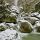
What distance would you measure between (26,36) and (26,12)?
65 cm

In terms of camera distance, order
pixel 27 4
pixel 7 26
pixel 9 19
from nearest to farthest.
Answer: pixel 7 26
pixel 9 19
pixel 27 4

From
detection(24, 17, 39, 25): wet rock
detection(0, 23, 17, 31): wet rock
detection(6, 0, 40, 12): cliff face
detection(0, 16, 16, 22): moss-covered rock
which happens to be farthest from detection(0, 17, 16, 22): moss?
detection(6, 0, 40, 12): cliff face

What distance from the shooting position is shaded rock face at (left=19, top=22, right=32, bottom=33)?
1.77 meters

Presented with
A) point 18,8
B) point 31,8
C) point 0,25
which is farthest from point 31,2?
point 0,25

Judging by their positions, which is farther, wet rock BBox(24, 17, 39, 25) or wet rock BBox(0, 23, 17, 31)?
wet rock BBox(24, 17, 39, 25)

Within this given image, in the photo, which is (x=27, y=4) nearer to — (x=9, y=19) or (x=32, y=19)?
(x=32, y=19)

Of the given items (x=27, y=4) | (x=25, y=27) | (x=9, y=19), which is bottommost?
(x=25, y=27)

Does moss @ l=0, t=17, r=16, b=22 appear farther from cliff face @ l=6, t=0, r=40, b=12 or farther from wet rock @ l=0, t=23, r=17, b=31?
cliff face @ l=6, t=0, r=40, b=12

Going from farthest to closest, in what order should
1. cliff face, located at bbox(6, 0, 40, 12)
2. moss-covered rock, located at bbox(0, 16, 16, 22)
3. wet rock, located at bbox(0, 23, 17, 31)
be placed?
cliff face, located at bbox(6, 0, 40, 12), moss-covered rock, located at bbox(0, 16, 16, 22), wet rock, located at bbox(0, 23, 17, 31)

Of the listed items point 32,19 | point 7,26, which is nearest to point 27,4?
point 32,19

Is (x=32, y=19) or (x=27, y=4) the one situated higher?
(x=27, y=4)

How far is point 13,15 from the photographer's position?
6.33ft

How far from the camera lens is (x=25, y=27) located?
1.79 metres

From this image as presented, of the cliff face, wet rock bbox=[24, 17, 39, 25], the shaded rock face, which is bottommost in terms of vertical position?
the shaded rock face
